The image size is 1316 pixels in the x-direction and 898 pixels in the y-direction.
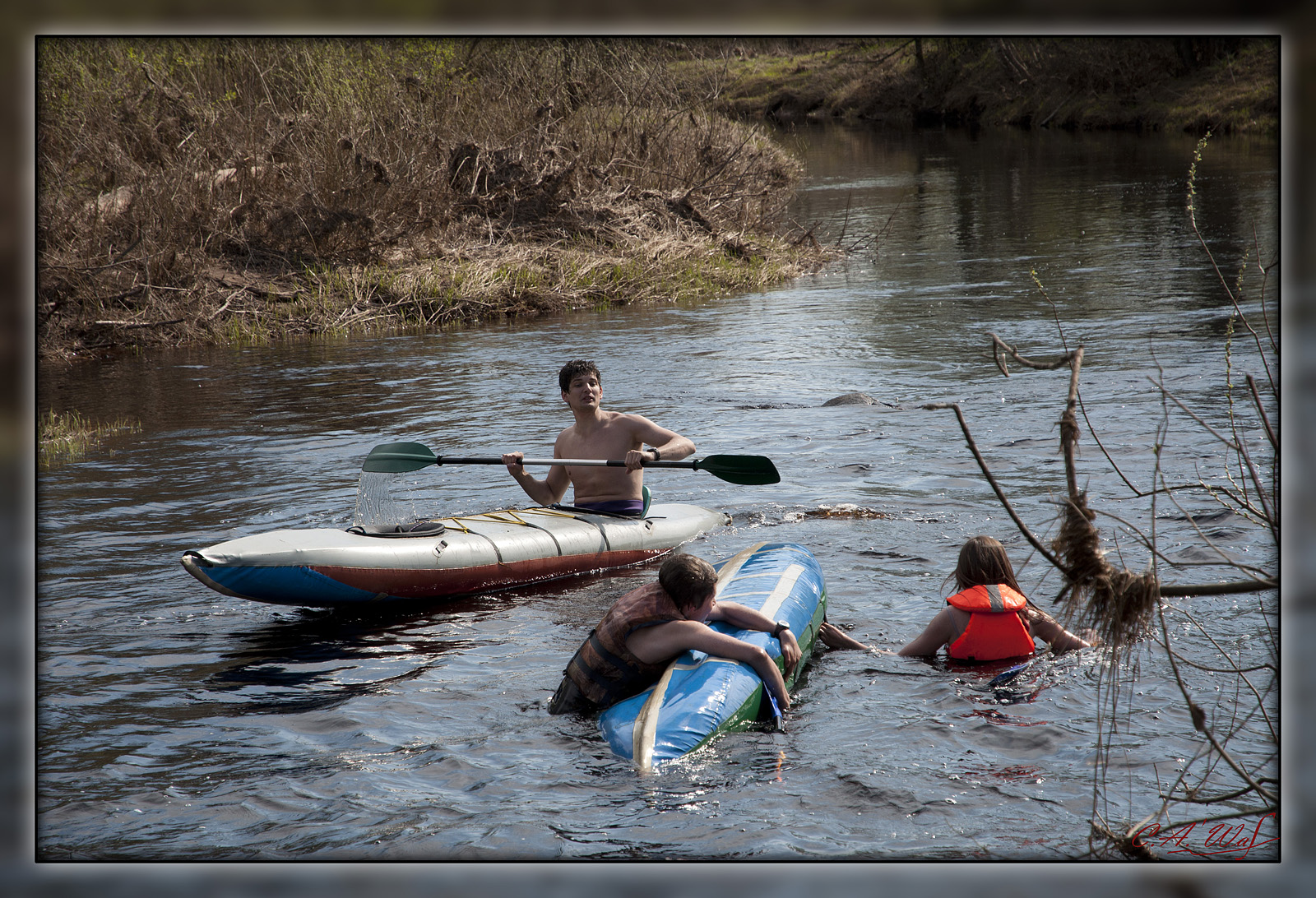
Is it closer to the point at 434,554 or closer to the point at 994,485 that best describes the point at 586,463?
the point at 434,554

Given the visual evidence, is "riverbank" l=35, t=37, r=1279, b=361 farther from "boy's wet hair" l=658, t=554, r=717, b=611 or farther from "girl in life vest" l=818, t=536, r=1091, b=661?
"boy's wet hair" l=658, t=554, r=717, b=611

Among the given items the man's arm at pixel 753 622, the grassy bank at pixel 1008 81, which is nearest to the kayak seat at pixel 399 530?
the man's arm at pixel 753 622

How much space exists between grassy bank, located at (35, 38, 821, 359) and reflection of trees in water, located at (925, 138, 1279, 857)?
7.45 m

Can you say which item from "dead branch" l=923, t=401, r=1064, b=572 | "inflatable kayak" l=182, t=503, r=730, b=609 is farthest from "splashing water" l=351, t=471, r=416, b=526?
"dead branch" l=923, t=401, r=1064, b=572

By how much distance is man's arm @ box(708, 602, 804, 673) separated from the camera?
4.71m

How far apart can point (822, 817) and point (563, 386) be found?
3698 mm

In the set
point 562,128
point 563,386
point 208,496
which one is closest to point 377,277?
point 562,128

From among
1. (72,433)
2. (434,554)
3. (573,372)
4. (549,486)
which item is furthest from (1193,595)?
(72,433)

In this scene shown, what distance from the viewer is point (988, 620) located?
4824 millimetres

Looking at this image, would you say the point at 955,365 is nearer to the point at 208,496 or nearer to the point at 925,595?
the point at 925,595

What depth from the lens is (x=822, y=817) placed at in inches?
139

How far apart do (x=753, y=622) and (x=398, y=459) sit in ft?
9.28

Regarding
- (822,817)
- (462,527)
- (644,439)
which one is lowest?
(822,817)

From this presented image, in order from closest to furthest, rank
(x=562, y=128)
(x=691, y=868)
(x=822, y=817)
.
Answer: (x=691, y=868)
(x=822, y=817)
(x=562, y=128)
